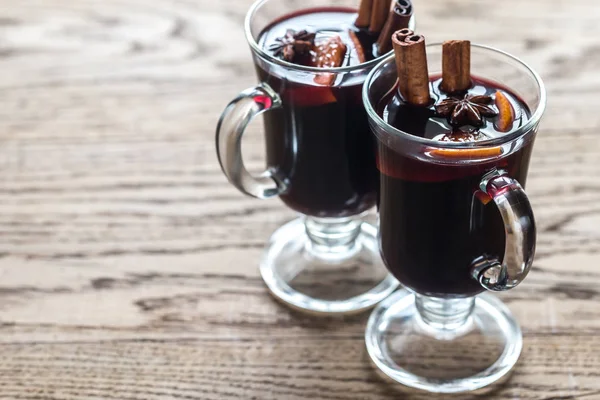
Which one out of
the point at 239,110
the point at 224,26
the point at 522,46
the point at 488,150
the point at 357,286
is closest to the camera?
the point at 488,150

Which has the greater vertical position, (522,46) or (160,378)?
(522,46)

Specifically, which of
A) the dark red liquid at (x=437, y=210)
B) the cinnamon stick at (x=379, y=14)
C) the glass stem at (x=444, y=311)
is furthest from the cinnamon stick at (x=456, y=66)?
the glass stem at (x=444, y=311)

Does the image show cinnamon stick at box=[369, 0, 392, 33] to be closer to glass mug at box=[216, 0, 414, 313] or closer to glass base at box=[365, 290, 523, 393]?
glass mug at box=[216, 0, 414, 313]

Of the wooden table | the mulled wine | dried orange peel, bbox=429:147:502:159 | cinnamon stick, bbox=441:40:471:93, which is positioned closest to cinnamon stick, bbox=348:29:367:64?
the mulled wine

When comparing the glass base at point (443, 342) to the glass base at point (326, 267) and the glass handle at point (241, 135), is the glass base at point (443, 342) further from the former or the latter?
the glass handle at point (241, 135)

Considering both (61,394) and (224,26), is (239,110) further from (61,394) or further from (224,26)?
(224,26)

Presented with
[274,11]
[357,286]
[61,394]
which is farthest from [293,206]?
[61,394]
